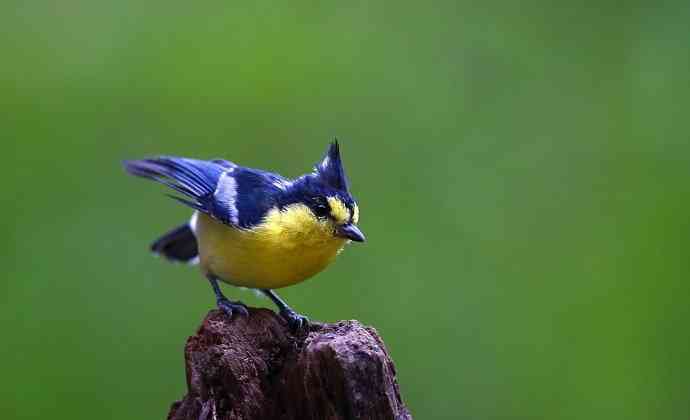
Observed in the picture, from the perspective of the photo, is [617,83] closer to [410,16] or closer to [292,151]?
[410,16]

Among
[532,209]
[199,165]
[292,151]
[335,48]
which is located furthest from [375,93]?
[199,165]

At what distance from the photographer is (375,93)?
666 cm

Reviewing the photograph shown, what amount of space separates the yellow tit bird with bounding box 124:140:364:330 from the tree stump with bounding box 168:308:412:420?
0.15 m

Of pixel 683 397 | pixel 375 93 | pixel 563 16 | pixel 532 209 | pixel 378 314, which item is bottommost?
pixel 683 397

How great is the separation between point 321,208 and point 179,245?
4.44 ft

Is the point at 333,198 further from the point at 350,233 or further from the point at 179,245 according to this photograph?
the point at 179,245

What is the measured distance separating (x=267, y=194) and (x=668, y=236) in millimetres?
3465

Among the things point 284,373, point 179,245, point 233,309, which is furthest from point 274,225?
point 179,245

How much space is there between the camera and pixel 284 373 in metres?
3.07

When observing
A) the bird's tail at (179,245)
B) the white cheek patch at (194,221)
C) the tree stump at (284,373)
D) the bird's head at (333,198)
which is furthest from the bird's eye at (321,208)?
the bird's tail at (179,245)

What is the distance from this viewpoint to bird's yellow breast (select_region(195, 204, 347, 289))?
3.45 metres

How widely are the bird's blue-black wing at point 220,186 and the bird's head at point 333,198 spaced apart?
17 centimetres

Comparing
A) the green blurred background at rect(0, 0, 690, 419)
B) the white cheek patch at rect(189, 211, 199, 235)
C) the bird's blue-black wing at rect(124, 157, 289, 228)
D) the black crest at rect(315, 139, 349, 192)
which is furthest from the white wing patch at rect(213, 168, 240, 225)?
the green blurred background at rect(0, 0, 690, 419)

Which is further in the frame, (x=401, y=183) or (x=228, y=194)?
(x=401, y=183)
